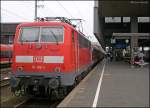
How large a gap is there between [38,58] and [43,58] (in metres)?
0.20

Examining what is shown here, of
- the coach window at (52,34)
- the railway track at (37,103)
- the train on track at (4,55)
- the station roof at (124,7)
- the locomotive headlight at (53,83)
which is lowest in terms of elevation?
the railway track at (37,103)

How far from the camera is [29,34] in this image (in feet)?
50.7

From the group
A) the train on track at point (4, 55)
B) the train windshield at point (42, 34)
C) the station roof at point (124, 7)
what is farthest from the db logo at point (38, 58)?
the train on track at point (4, 55)

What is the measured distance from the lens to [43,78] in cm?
1467

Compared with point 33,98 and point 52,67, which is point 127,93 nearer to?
point 52,67

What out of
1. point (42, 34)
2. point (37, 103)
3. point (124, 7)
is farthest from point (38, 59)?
point (124, 7)

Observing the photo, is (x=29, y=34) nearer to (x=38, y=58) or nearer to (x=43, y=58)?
(x=38, y=58)

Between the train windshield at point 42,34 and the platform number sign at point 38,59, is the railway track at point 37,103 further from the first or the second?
the train windshield at point 42,34

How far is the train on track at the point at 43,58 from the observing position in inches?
576

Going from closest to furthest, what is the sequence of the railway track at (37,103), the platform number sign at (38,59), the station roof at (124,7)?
1. the platform number sign at (38,59)
2. the railway track at (37,103)
3. the station roof at (124,7)

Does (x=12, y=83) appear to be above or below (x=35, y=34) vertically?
below

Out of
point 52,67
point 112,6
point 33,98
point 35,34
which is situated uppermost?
point 112,6

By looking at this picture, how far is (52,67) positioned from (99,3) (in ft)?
94.2

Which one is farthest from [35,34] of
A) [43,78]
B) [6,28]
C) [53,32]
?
[6,28]
